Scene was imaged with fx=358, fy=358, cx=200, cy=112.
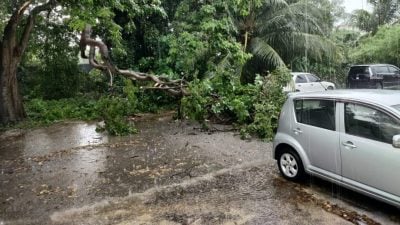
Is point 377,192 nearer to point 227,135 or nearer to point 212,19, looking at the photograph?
point 227,135

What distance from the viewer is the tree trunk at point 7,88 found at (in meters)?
12.3

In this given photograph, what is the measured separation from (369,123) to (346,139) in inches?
13.8

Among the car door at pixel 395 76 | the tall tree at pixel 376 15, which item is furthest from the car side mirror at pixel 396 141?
the tall tree at pixel 376 15

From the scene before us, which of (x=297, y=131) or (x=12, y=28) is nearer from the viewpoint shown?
(x=297, y=131)

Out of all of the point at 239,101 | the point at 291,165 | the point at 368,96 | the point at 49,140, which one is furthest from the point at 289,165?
the point at 49,140

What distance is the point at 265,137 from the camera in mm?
8953

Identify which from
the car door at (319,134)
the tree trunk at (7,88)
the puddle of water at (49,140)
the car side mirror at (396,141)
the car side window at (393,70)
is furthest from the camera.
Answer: the car side window at (393,70)

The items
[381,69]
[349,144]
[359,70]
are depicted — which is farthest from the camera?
[359,70]

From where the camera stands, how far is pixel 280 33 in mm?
17328

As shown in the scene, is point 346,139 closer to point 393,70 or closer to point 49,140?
point 49,140

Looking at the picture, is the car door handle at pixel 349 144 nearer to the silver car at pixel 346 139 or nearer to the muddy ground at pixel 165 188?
the silver car at pixel 346 139

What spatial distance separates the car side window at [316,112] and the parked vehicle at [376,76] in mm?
11738

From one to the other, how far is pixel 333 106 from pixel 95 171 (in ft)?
14.7

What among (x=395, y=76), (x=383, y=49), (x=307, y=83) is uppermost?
(x=383, y=49)
